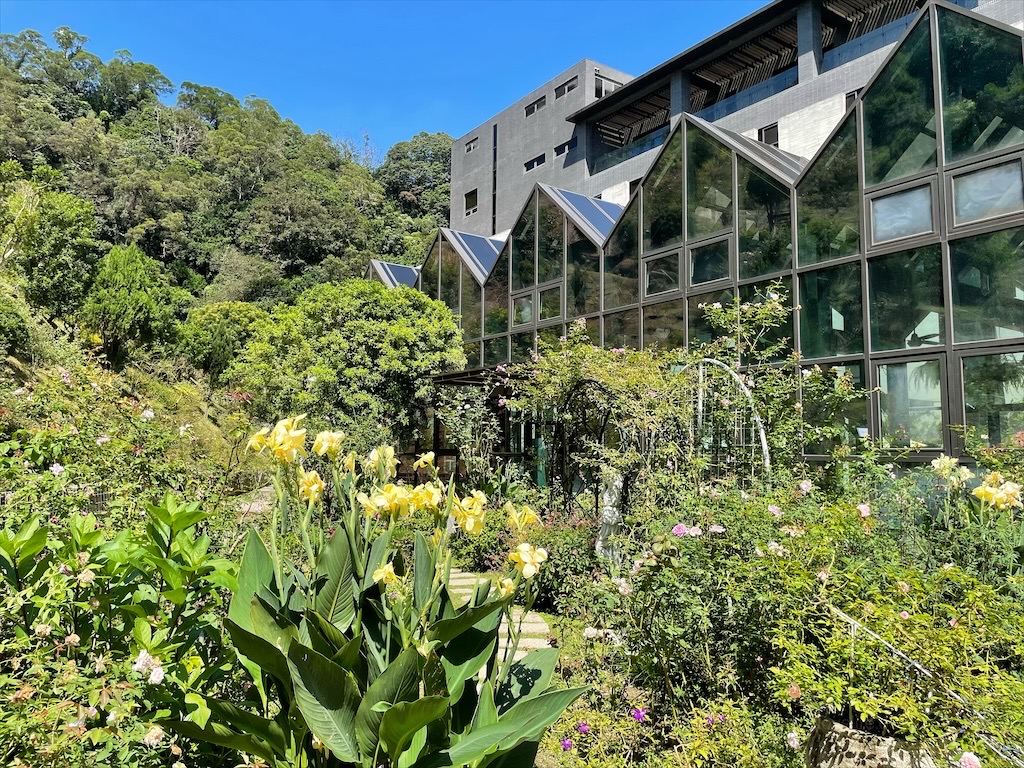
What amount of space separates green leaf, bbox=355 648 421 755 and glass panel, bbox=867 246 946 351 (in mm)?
6496

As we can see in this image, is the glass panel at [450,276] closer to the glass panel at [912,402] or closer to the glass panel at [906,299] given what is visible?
the glass panel at [906,299]

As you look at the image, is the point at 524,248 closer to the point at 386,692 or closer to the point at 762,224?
the point at 762,224

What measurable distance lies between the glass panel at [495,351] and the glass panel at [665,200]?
10.8 ft

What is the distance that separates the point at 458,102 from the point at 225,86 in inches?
704

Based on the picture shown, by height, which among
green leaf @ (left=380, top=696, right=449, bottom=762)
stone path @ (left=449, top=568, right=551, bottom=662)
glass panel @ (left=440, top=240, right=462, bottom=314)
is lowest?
stone path @ (left=449, top=568, right=551, bottom=662)

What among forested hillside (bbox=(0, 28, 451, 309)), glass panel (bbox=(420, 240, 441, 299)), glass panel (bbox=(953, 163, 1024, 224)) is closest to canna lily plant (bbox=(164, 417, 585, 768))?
glass panel (bbox=(953, 163, 1024, 224))

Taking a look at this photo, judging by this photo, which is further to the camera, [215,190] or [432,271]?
[215,190]

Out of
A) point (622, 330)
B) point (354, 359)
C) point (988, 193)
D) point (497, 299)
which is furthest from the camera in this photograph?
point (497, 299)

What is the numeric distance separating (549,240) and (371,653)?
31.6 feet

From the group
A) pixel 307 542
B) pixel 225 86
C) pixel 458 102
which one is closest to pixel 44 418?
pixel 307 542

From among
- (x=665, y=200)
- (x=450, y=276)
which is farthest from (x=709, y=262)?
(x=450, y=276)

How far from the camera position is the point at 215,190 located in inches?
1160

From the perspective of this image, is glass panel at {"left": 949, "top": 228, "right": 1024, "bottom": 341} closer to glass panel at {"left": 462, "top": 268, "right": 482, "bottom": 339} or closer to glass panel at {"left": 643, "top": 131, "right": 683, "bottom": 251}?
glass panel at {"left": 643, "top": 131, "right": 683, "bottom": 251}

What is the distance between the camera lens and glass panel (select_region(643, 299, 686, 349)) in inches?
338
